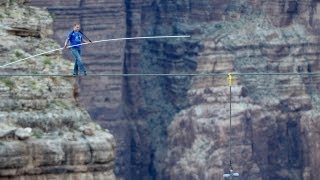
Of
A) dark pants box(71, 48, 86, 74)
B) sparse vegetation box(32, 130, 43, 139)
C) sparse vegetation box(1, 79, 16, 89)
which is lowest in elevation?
sparse vegetation box(32, 130, 43, 139)

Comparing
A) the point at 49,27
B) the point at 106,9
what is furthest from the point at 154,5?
the point at 49,27

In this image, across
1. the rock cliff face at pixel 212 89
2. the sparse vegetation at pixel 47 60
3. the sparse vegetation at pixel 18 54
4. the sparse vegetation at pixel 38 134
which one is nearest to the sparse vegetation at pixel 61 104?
the sparse vegetation at pixel 38 134

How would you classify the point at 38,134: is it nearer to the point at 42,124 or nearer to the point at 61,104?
the point at 42,124

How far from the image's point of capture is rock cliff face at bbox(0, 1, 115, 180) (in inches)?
2282

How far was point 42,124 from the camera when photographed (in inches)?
2297

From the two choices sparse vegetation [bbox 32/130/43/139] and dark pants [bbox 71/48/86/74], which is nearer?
sparse vegetation [bbox 32/130/43/139]

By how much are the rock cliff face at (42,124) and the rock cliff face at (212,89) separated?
27.0 meters

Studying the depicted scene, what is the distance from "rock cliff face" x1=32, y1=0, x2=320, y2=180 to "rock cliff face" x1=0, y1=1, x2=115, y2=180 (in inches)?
1065

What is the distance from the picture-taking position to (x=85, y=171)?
5906cm

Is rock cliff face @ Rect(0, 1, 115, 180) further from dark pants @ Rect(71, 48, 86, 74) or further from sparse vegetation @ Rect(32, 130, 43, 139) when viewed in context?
dark pants @ Rect(71, 48, 86, 74)

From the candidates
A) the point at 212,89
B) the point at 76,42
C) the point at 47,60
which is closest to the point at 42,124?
the point at 76,42

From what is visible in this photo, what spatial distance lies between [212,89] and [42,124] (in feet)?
101

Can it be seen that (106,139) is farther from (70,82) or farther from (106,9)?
(106,9)

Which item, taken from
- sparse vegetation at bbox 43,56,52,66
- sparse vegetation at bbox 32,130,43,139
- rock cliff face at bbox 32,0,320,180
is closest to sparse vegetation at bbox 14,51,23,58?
sparse vegetation at bbox 43,56,52,66
